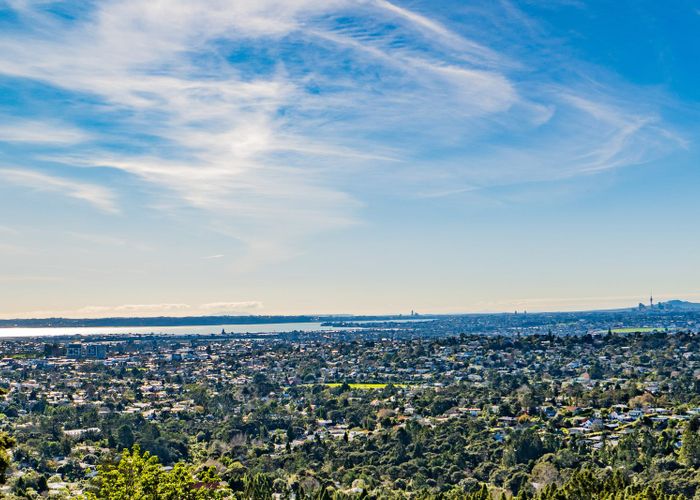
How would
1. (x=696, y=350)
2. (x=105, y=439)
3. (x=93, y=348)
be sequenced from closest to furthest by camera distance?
(x=105, y=439) → (x=696, y=350) → (x=93, y=348)

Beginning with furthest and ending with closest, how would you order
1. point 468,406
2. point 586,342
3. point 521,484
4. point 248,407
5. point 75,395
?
point 586,342 → point 75,395 → point 248,407 → point 468,406 → point 521,484

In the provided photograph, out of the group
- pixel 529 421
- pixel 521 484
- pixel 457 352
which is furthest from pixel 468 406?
pixel 457 352

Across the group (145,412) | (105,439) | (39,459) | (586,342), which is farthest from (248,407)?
(586,342)

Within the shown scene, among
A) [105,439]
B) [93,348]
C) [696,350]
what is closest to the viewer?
[105,439]

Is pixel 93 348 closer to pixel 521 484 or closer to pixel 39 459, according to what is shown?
pixel 39 459

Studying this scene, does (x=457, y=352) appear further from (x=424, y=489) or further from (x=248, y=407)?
(x=424, y=489)

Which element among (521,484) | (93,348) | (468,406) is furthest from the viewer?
(93,348)

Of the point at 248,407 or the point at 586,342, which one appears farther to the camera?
the point at 586,342

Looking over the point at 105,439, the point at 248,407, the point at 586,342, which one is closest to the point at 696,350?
the point at 586,342

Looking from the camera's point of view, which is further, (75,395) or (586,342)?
(586,342)
